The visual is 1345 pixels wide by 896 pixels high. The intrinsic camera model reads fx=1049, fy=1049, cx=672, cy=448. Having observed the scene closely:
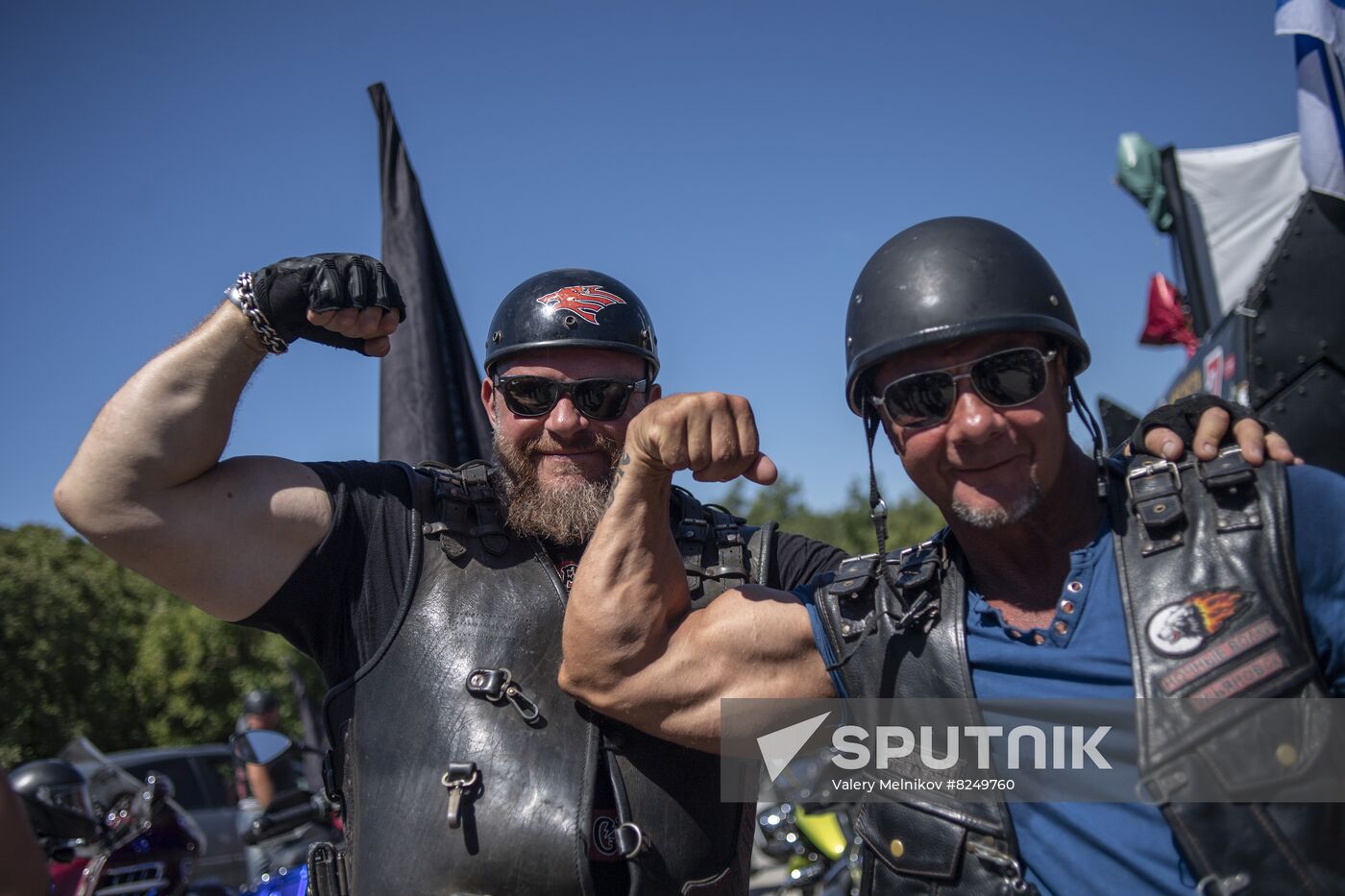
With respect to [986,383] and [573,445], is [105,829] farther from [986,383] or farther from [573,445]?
[986,383]

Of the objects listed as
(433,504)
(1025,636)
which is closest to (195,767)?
(433,504)

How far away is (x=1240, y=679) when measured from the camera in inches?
73.0

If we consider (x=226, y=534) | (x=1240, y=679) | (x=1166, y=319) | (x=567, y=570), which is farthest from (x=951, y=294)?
(x=1166, y=319)

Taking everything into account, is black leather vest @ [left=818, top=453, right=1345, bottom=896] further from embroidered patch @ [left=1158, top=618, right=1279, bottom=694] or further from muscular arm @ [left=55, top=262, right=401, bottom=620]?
muscular arm @ [left=55, top=262, right=401, bottom=620]

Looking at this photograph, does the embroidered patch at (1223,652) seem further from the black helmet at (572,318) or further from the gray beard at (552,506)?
the black helmet at (572,318)

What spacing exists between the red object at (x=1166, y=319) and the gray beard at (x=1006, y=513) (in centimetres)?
797

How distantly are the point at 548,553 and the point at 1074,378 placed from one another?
1357 millimetres

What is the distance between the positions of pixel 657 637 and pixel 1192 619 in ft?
3.54

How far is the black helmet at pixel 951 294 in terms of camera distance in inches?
87.1

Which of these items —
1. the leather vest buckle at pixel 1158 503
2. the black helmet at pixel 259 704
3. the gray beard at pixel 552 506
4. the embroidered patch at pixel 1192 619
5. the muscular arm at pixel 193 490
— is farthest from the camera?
the black helmet at pixel 259 704

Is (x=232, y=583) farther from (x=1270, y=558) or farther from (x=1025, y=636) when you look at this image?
(x=1270, y=558)

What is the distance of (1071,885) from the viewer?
75.5 inches

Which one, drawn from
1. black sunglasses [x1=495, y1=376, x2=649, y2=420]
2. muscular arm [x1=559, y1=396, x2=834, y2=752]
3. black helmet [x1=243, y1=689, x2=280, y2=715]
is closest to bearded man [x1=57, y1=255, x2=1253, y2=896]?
muscular arm [x1=559, y1=396, x2=834, y2=752]

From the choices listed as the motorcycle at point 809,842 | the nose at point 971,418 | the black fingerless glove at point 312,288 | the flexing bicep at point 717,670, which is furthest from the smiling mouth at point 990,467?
the motorcycle at point 809,842
